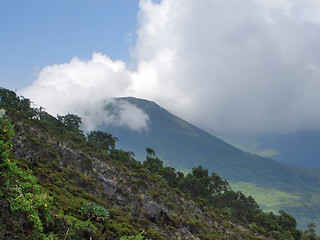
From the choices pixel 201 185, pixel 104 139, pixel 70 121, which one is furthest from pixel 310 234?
pixel 70 121

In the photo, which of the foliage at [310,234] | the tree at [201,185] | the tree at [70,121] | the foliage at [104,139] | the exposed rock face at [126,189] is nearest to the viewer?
the exposed rock face at [126,189]

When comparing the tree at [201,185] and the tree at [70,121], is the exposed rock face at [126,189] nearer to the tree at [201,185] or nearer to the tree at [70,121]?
the tree at [201,185]

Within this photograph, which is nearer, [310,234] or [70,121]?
[310,234]

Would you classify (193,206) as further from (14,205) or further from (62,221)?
(14,205)

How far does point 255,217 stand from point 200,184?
13591mm

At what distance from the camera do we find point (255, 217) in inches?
2149

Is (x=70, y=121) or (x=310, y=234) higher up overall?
(x=70, y=121)

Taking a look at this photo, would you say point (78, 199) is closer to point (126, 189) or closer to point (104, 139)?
point (126, 189)

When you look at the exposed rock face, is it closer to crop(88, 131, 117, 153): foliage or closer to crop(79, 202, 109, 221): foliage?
crop(79, 202, 109, 221): foliage

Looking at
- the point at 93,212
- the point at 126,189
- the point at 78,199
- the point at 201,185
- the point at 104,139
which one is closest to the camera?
the point at 93,212

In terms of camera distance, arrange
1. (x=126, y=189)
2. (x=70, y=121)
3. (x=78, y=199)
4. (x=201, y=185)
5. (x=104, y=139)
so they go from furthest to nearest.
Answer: (x=104, y=139) < (x=70, y=121) < (x=201, y=185) < (x=126, y=189) < (x=78, y=199)

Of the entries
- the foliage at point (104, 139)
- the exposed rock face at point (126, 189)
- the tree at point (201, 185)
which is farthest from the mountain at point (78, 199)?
the foliage at point (104, 139)

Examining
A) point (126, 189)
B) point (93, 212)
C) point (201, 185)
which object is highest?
point (201, 185)

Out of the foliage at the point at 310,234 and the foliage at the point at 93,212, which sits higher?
the foliage at the point at 310,234
